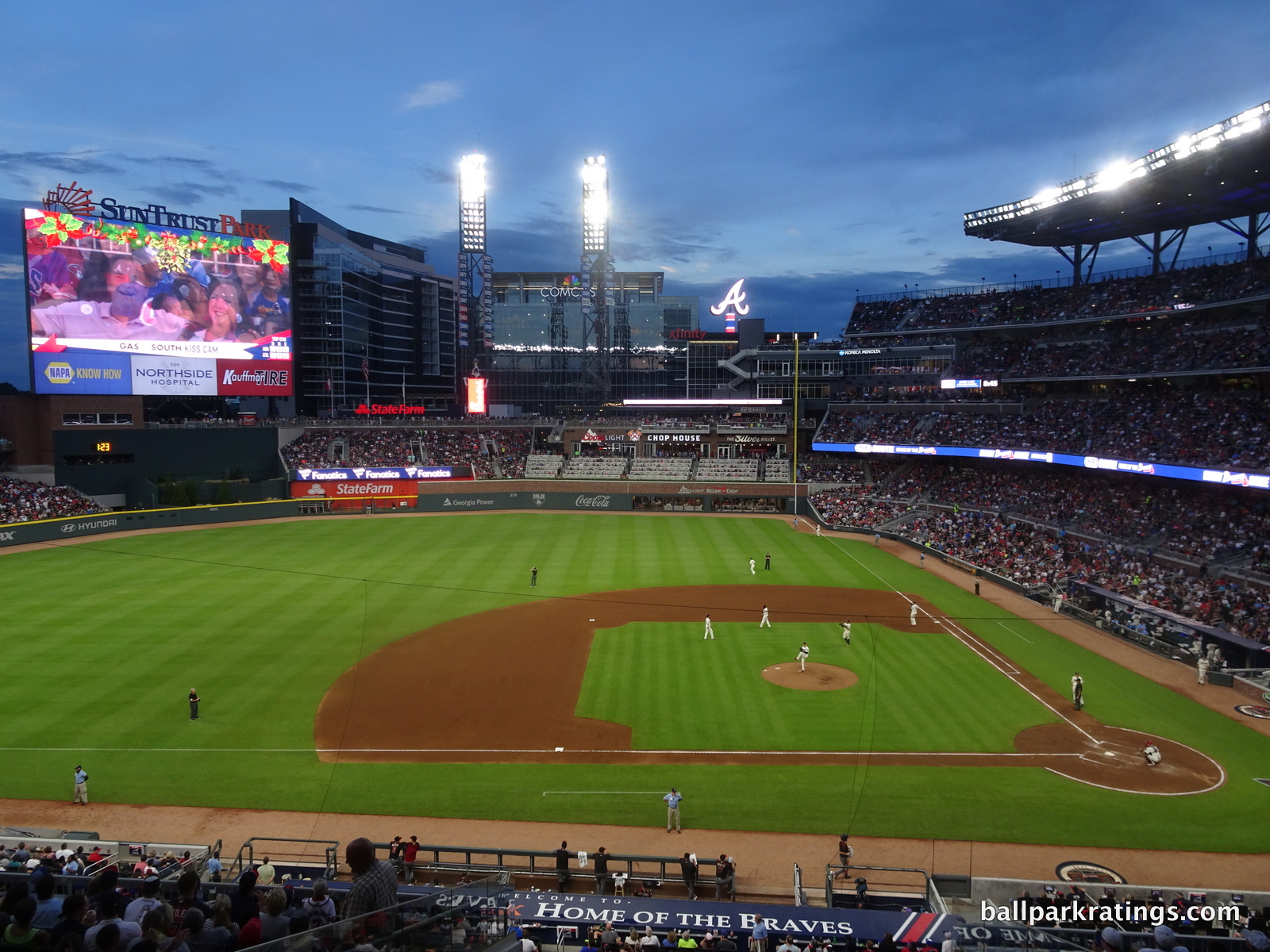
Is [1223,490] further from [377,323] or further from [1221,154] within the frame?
[377,323]

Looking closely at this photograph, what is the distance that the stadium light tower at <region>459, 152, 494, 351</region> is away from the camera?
77750mm

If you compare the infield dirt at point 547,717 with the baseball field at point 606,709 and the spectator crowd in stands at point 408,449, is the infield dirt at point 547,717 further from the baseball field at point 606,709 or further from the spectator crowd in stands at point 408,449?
the spectator crowd in stands at point 408,449

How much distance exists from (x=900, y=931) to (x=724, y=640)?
18.0 meters

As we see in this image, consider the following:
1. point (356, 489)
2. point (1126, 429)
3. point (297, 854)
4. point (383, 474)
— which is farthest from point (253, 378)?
point (1126, 429)

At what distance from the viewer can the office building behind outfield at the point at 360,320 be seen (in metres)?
90.6

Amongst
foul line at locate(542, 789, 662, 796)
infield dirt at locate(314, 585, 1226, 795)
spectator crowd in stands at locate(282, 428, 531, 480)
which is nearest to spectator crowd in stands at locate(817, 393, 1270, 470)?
infield dirt at locate(314, 585, 1226, 795)

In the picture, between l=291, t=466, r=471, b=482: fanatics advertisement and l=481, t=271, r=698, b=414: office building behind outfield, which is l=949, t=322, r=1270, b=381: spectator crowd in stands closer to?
l=481, t=271, r=698, b=414: office building behind outfield

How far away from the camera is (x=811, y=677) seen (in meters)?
25.3

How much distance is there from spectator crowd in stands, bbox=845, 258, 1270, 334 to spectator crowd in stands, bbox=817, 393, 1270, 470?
18.8 ft

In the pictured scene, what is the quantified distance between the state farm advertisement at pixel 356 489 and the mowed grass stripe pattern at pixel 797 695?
3947 centimetres

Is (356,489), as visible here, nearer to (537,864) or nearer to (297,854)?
(297,854)

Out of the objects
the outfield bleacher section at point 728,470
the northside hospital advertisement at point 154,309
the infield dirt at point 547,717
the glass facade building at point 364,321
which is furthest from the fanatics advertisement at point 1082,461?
the glass facade building at point 364,321

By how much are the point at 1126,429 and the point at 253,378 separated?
191 ft

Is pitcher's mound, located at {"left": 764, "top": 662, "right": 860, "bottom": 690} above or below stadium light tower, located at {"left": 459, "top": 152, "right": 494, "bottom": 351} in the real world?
below
